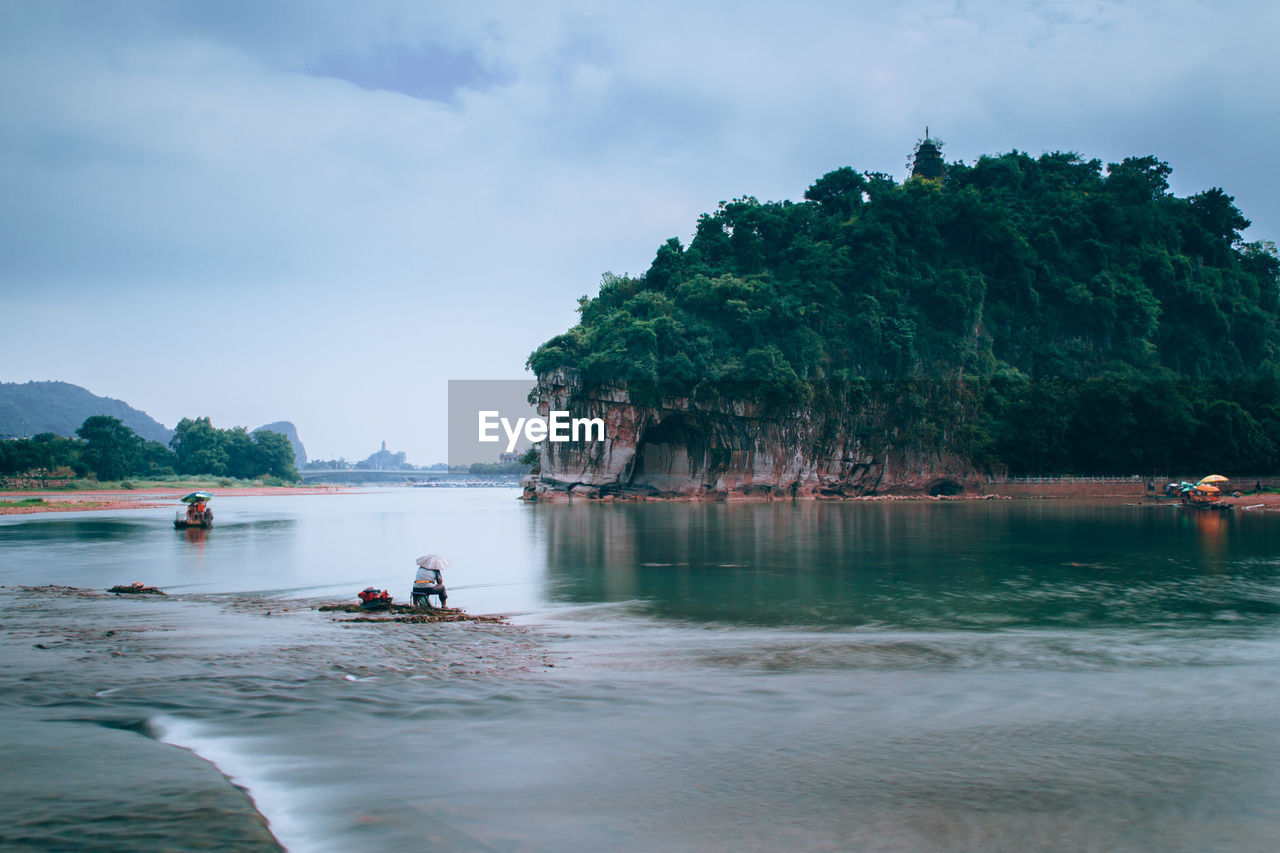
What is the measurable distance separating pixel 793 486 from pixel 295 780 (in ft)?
211

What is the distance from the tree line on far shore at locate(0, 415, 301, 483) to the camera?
78.8 metres

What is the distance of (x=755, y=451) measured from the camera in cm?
6831

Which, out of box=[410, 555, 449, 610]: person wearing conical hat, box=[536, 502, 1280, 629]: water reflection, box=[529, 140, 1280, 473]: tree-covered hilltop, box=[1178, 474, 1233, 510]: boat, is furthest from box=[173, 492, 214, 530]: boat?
box=[1178, 474, 1233, 510]: boat

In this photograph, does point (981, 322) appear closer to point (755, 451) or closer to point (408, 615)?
point (755, 451)

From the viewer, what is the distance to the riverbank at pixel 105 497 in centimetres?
5538

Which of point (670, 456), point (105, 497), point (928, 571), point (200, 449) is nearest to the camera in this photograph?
point (928, 571)

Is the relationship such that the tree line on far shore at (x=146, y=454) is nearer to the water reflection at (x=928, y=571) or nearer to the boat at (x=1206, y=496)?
the water reflection at (x=928, y=571)

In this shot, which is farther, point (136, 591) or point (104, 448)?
point (104, 448)

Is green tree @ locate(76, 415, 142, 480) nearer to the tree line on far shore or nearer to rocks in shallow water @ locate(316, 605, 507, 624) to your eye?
the tree line on far shore

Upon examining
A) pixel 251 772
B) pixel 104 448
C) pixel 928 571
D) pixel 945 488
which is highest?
pixel 104 448

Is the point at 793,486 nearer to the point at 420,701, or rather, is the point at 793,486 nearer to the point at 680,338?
the point at 680,338

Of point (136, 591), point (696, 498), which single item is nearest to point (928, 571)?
point (136, 591)

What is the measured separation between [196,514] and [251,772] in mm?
33612

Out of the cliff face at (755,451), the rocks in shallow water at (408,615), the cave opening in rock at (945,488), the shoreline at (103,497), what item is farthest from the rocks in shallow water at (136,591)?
the cave opening in rock at (945,488)
